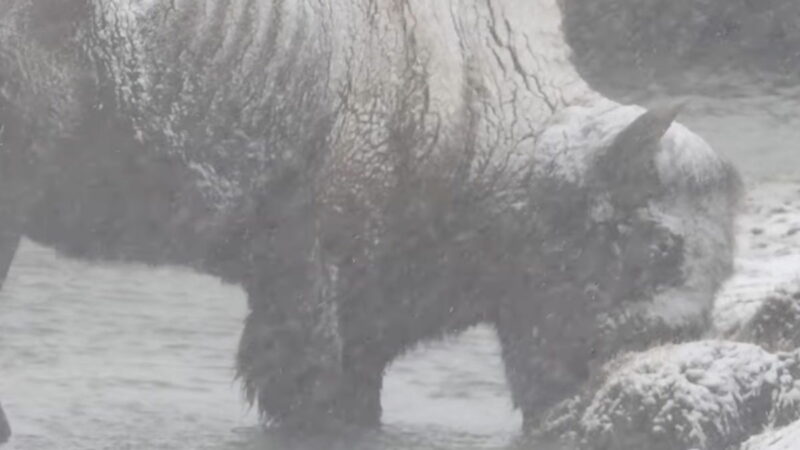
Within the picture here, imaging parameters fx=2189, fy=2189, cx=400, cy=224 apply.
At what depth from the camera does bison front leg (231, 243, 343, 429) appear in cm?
734

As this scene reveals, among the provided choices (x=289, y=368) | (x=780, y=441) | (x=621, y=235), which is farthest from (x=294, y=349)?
(x=780, y=441)

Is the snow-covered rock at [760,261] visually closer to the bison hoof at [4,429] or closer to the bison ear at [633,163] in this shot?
the bison ear at [633,163]

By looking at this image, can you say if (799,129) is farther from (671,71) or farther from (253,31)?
(253,31)

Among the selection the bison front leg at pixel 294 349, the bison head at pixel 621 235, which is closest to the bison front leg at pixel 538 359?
the bison head at pixel 621 235

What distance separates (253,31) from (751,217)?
186 cm

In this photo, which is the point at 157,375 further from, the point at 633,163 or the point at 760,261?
the point at 760,261

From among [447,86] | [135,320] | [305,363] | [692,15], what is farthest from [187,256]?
[692,15]

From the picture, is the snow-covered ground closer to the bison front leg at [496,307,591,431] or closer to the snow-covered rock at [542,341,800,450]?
the snow-covered rock at [542,341,800,450]

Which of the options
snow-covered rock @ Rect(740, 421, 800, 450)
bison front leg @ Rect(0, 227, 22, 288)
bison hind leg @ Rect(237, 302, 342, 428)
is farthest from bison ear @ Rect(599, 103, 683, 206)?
bison front leg @ Rect(0, 227, 22, 288)

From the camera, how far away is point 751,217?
7598mm

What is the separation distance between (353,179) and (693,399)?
1.37 meters

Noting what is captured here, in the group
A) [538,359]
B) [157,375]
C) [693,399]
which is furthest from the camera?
[157,375]

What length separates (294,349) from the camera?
7418mm

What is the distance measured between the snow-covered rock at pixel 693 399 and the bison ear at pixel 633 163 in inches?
23.0
